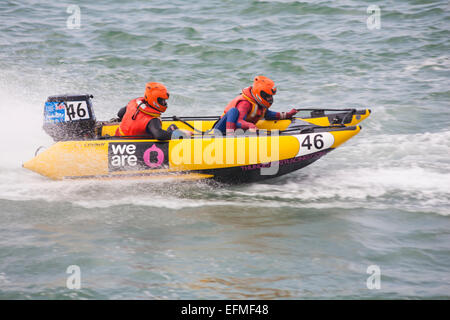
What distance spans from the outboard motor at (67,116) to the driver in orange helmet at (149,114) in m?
0.68

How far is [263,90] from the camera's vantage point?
7.15 m

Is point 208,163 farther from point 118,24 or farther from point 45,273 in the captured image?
point 118,24

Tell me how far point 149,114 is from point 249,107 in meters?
1.37

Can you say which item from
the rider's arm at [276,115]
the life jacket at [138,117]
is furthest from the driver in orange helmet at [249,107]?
the life jacket at [138,117]

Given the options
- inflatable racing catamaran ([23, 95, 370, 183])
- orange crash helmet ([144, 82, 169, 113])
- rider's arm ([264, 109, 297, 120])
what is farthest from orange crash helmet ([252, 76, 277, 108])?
orange crash helmet ([144, 82, 169, 113])

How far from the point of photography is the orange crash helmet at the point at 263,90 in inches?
281

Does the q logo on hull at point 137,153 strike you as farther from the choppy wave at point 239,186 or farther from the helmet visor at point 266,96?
the helmet visor at point 266,96

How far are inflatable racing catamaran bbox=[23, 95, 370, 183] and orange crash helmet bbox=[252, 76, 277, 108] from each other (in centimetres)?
47

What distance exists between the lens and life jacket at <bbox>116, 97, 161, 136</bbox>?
22.5 ft

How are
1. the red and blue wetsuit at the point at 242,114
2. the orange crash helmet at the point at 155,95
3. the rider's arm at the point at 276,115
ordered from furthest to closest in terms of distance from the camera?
1. the rider's arm at the point at 276,115
2. the red and blue wetsuit at the point at 242,114
3. the orange crash helmet at the point at 155,95

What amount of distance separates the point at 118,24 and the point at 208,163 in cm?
913
